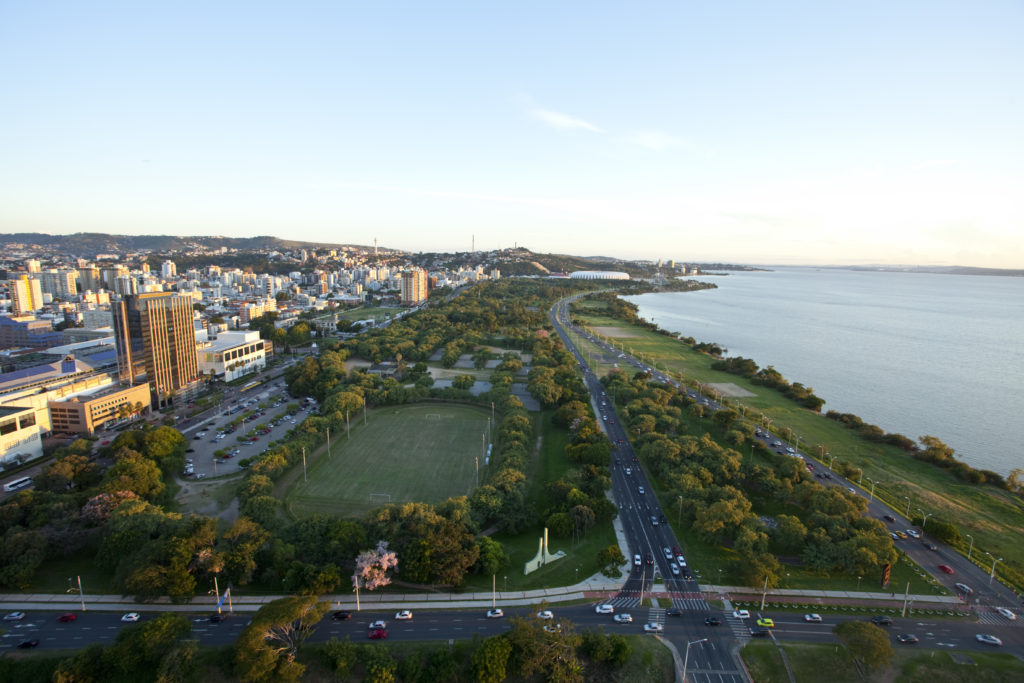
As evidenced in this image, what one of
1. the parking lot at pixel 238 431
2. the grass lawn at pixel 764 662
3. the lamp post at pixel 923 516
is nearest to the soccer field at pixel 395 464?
the parking lot at pixel 238 431

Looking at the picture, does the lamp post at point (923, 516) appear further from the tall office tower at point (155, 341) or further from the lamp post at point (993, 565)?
the tall office tower at point (155, 341)

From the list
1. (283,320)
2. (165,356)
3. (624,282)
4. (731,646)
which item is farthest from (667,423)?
(624,282)

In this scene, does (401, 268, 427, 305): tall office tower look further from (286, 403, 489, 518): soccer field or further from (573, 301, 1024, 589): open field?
(286, 403, 489, 518): soccer field

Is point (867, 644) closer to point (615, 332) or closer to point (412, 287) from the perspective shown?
point (615, 332)

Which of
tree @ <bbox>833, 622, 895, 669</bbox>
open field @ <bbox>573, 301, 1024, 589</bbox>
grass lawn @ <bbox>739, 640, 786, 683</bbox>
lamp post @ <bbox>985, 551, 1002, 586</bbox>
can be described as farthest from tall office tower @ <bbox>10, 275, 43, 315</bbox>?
lamp post @ <bbox>985, 551, 1002, 586</bbox>

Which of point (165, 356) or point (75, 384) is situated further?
point (165, 356)

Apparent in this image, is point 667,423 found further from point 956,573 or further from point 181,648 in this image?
point 181,648
